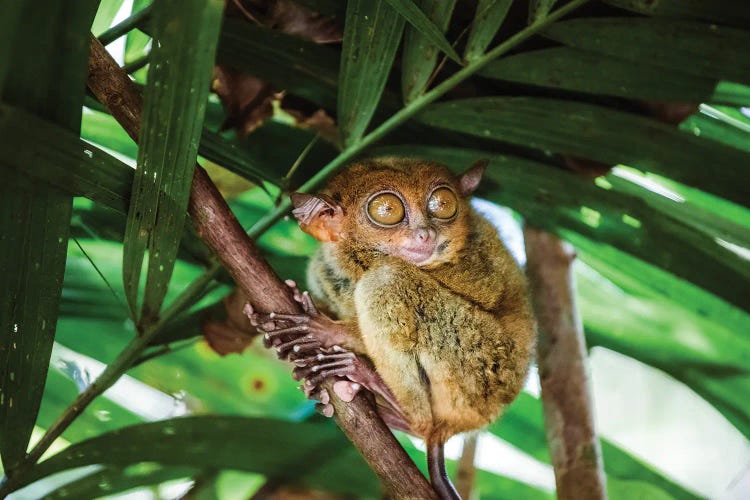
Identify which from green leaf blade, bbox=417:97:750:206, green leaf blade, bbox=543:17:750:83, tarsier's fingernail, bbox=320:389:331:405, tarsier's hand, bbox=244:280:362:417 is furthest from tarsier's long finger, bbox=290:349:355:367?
green leaf blade, bbox=543:17:750:83

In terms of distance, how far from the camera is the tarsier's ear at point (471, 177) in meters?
2.34

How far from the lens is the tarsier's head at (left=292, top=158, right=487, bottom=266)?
7.70ft

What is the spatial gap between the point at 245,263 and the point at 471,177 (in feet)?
2.96

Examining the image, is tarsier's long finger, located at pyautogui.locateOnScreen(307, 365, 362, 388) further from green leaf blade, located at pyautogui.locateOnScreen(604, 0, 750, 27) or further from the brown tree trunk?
green leaf blade, located at pyautogui.locateOnScreen(604, 0, 750, 27)

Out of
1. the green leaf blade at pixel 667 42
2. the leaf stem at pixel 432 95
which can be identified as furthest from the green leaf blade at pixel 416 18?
the green leaf blade at pixel 667 42

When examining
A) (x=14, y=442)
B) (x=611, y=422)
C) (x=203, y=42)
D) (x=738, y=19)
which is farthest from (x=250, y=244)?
(x=611, y=422)

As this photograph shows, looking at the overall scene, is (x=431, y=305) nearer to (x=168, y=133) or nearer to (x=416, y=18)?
(x=416, y=18)

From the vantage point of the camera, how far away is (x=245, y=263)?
176cm

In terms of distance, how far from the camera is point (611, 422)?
238 inches

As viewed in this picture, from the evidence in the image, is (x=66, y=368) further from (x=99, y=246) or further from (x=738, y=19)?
(x=738, y=19)

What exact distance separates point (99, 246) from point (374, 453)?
1535mm

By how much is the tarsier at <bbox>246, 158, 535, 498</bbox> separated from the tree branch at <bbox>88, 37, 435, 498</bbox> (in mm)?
128

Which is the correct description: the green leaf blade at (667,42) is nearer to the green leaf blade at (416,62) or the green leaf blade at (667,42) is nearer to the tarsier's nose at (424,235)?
the green leaf blade at (416,62)

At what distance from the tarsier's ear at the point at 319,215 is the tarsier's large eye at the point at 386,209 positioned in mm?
99
